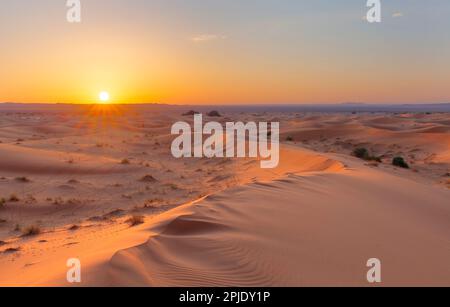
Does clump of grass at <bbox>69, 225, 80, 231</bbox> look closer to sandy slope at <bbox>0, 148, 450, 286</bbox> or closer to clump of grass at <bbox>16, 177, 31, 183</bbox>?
sandy slope at <bbox>0, 148, 450, 286</bbox>

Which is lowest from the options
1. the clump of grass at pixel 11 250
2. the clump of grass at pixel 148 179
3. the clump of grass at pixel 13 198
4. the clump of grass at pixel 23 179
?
the clump of grass at pixel 11 250

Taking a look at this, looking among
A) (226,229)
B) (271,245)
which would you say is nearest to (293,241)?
(271,245)

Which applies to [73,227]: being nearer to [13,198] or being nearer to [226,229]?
[13,198]

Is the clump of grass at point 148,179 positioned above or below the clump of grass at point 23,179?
below

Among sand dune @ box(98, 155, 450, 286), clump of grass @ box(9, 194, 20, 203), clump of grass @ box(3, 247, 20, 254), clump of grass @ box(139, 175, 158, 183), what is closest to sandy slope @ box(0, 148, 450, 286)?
sand dune @ box(98, 155, 450, 286)

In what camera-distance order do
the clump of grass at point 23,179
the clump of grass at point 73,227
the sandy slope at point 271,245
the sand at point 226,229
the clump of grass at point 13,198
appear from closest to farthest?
the sandy slope at point 271,245, the sand at point 226,229, the clump of grass at point 73,227, the clump of grass at point 13,198, the clump of grass at point 23,179

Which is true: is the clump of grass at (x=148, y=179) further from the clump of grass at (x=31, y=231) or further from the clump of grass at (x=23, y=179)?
the clump of grass at (x=31, y=231)

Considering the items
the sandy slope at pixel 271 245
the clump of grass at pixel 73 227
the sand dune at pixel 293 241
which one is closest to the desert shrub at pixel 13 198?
the clump of grass at pixel 73 227

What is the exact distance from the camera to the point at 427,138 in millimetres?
28219

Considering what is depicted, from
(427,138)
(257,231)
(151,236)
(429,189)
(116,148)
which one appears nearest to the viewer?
(151,236)

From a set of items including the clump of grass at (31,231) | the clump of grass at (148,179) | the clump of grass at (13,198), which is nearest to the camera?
the clump of grass at (31,231)

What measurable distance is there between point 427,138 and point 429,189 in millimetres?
19747
